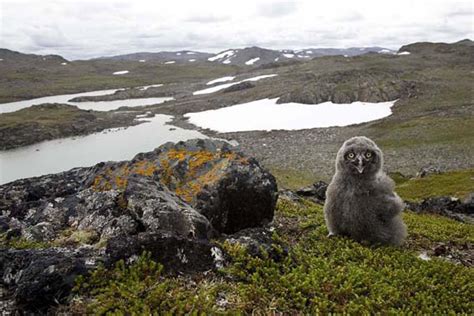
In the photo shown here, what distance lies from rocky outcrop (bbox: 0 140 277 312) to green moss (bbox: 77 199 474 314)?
0.35 metres

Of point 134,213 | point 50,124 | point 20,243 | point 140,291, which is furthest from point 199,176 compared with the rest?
point 50,124

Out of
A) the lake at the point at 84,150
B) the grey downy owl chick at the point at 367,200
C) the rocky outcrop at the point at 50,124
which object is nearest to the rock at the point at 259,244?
the grey downy owl chick at the point at 367,200

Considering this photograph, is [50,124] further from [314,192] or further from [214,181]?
[214,181]

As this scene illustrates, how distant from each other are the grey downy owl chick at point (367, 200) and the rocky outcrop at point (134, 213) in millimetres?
2088

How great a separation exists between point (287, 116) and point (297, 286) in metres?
85.6

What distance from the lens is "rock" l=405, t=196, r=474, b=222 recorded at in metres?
23.2

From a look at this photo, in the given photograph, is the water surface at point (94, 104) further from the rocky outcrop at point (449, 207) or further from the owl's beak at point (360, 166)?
the owl's beak at point (360, 166)

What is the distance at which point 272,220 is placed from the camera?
38.4 ft

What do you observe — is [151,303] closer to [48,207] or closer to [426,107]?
[48,207]

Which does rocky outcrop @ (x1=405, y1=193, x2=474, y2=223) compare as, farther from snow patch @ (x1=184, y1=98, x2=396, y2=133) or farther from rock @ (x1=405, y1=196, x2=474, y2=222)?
snow patch @ (x1=184, y1=98, x2=396, y2=133)

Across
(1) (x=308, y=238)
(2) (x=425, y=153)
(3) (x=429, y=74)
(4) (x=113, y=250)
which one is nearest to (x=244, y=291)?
(4) (x=113, y=250)

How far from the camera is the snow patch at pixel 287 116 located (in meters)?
84.9

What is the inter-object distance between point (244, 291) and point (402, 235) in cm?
560

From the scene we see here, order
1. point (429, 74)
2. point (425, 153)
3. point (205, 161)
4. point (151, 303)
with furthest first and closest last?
point (429, 74)
point (425, 153)
point (205, 161)
point (151, 303)
